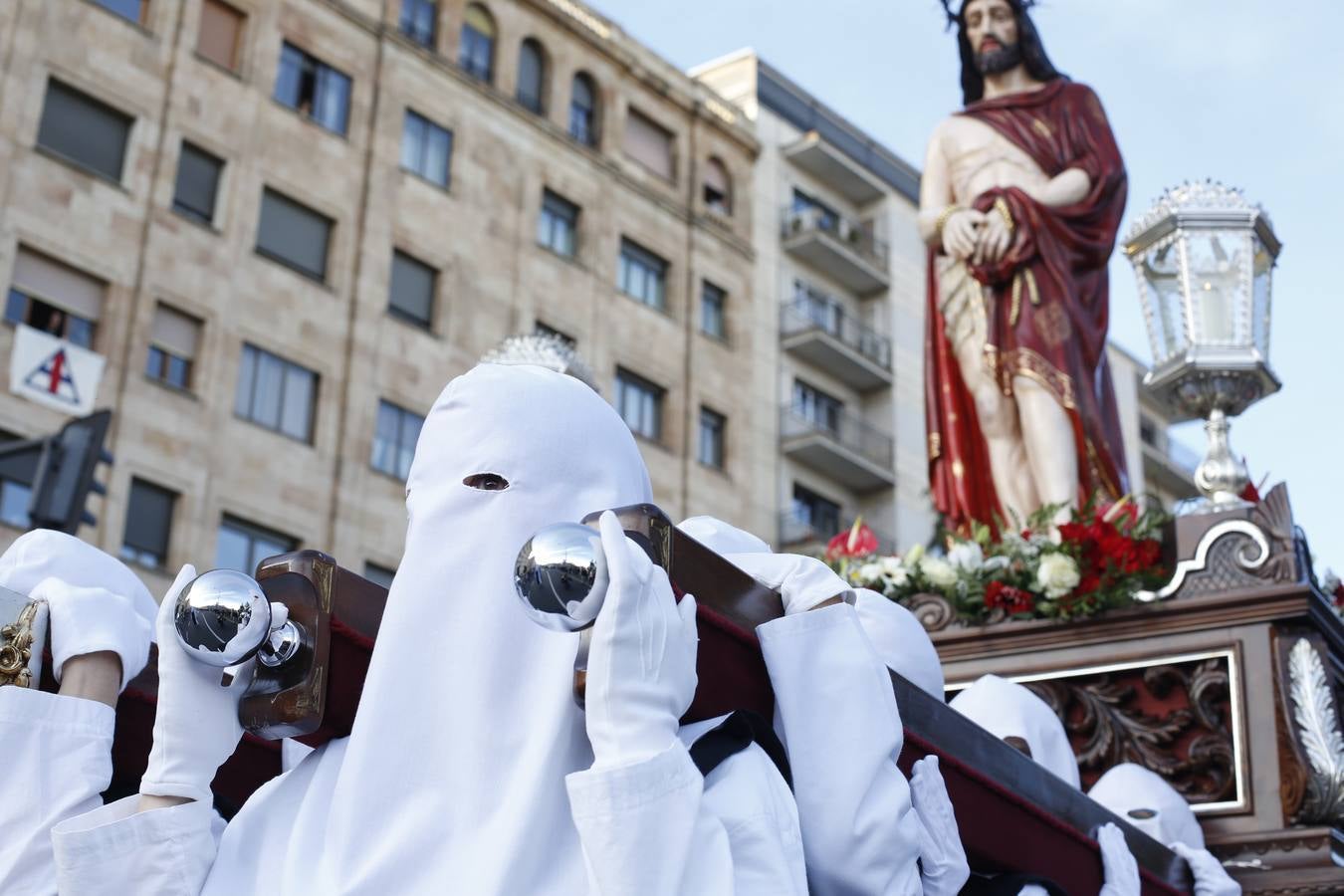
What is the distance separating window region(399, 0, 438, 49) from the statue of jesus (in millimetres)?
23022

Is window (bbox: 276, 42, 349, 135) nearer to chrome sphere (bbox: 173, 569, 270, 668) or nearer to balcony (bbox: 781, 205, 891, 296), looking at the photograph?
balcony (bbox: 781, 205, 891, 296)

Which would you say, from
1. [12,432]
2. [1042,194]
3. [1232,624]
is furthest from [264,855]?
[12,432]

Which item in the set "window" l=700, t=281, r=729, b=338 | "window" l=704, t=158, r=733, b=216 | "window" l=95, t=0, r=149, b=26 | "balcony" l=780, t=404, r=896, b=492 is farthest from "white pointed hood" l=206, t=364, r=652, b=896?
"window" l=704, t=158, r=733, b=216

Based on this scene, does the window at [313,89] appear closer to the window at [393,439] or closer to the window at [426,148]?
the window at [426,148]

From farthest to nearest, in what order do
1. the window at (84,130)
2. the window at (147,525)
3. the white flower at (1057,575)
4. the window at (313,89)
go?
the window at (313,89) → the window at (84,130) → the window at (147,525) → the white flower at (1057,575)

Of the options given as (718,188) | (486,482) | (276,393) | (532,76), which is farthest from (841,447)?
(486,482)

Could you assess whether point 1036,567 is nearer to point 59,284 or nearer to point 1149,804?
point 1149,804

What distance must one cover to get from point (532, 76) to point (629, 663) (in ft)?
102

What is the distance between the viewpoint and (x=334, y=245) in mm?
27969

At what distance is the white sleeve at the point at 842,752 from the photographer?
2.86 metres

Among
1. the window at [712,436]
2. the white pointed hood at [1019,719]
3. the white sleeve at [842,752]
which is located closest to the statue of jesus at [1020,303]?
the white pointed hood at [1019,719]

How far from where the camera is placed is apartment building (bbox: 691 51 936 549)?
36.1 meters

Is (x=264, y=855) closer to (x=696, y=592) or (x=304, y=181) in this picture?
(x=696, y=592)

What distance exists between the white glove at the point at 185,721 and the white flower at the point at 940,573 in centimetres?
388
